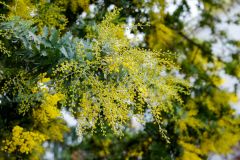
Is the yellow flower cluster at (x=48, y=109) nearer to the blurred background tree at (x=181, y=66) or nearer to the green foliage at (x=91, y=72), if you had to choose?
the green foliage at (x=91, y=72)

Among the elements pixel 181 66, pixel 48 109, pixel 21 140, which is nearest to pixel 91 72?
pixel 48 109

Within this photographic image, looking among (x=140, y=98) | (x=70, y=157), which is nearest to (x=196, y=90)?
(x=140, y=98)

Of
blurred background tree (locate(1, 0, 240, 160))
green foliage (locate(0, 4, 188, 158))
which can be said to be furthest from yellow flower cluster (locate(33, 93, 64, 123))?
blurred background tree (locate(1, 0, 240, 160))

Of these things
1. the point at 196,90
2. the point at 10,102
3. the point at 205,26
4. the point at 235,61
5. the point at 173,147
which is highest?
the point at 205,26

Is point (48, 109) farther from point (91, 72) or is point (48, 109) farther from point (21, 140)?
point (91, 72)

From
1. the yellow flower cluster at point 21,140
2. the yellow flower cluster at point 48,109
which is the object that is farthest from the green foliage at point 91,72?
the yellow flower cluster at point 21,140

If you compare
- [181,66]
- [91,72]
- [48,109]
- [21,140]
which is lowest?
[21,140]

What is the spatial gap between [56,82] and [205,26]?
356 cm

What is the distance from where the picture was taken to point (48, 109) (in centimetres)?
355

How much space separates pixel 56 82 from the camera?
3027mm

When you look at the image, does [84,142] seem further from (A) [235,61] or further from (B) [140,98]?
(B) [140,98]

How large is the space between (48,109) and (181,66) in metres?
2.22

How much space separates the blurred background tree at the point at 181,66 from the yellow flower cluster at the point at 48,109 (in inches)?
24.0

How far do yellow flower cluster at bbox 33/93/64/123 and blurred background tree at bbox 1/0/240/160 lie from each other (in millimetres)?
609
